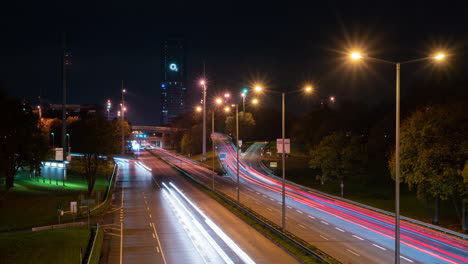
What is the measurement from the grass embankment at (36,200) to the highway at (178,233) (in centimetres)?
414

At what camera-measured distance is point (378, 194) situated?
52.6 metres

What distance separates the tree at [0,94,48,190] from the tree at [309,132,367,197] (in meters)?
32.1

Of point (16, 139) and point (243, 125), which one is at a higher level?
point (243, 125)

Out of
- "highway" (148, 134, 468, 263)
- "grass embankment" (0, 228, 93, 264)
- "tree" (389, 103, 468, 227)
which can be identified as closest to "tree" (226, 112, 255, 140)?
"highway" (148, 134, 468, 263)

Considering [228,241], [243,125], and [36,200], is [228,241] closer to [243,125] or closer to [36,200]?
[36,200]

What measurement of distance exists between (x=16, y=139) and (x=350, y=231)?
30.2 m

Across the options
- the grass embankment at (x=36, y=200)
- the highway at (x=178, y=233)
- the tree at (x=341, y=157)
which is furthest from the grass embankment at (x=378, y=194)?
the grass embankment at (x=36, y=200)

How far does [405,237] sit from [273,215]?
1096 cm

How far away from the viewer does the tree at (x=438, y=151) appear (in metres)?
30.8

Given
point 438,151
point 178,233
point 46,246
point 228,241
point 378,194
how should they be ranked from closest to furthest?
point 46,246
point 228,241
point 178,233
point 438,151
point 378,194

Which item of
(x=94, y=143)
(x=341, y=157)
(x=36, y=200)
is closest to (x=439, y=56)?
(x=341, y=157)

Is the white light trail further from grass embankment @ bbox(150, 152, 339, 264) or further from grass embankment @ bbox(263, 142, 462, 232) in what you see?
grass embankment @ bbox(263, 142, 462, 232)

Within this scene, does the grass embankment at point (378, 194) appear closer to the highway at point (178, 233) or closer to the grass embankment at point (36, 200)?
the highway at point (178, 233)

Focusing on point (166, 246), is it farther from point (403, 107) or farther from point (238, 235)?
point (403, 107)
